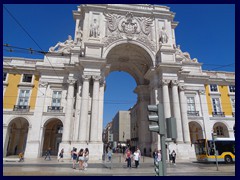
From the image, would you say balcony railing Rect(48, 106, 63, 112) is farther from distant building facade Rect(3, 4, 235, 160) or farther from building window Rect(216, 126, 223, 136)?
building window Rect(216, 126, 223, 136)

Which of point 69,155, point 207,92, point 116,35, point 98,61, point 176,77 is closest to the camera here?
point 69,155

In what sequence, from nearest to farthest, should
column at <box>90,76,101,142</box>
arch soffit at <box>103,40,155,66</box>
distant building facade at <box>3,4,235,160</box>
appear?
column at <box>90,76,101,142</box> → distant building facade at <box>3,4,235,160</box> → arch soffit at <box>103,40,155,66</box>

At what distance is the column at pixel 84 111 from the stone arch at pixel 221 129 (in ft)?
75.2

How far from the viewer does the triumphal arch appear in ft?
81.2

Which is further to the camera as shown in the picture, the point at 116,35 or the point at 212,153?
the point at 116,35

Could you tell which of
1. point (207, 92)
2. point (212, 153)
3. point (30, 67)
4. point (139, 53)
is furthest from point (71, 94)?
point (207, 92)

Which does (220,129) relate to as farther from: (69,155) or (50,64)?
(50,64)

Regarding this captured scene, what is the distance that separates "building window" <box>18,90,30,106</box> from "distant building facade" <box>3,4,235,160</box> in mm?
134

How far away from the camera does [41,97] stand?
27.5m

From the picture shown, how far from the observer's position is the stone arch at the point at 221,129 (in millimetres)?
31625

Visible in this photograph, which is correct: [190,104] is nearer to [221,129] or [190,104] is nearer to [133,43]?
[221,129]

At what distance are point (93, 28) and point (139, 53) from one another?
9040 millimetres

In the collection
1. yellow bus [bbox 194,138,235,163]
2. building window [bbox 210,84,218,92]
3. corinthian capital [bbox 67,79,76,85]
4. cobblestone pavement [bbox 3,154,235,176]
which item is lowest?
cobblestone pavement [bbox 3,154,235,176]

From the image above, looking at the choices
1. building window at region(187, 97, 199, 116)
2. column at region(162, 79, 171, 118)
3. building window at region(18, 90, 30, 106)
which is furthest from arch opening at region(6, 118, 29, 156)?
building window at region(187, 97, 199, 116)
